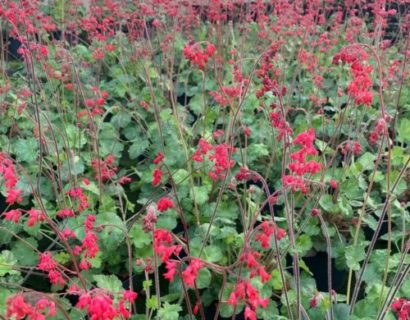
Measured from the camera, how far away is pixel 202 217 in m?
2.49

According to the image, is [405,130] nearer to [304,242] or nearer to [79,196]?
[304,242]

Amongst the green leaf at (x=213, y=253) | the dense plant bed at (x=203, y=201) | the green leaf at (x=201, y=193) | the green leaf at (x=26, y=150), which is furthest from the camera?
the green leaf at (x=26, y=150)

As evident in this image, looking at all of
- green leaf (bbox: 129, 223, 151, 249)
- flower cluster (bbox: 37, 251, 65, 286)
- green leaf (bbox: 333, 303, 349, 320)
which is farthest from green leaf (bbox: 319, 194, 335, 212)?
flower cluster (bbox: 37, 251, 65, 286)

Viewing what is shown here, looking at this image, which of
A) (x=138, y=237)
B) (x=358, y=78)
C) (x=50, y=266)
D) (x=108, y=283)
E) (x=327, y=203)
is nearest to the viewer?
(x=50, y=266)

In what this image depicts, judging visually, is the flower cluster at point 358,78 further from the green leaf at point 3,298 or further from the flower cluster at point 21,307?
the green leaf at point 3,298

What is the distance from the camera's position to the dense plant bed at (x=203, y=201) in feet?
5.43

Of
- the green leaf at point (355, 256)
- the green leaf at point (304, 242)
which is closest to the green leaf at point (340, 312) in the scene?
the green leaf at point (355, 256)

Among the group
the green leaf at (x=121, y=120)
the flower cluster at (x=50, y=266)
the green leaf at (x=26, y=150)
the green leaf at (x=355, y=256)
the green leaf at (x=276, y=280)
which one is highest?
the flower cluster at (x=50, y=266)

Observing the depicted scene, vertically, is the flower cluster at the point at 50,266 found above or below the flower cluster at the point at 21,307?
below

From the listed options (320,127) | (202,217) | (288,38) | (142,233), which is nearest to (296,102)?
(320,127)

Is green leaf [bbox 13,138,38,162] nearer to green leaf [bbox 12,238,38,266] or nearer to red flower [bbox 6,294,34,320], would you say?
green leaf [bbox 12,238,38,266]

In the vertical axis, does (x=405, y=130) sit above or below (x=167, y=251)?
below

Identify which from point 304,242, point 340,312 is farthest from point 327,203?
point 340,312

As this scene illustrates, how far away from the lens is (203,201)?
2438 millimetres
